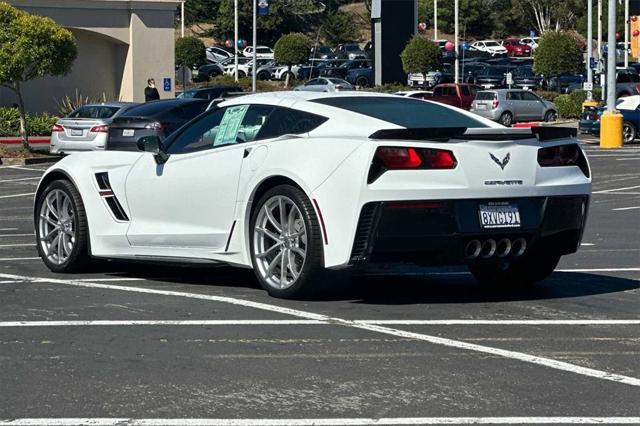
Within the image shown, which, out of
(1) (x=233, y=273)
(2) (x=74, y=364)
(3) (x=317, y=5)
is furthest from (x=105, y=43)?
(3) (x=317, y=5)

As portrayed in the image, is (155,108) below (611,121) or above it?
above

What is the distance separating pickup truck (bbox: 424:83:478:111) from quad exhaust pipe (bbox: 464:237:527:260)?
4329 cm

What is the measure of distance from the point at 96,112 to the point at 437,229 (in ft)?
73.8

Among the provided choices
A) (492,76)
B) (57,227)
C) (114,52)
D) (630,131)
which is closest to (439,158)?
(57,227)

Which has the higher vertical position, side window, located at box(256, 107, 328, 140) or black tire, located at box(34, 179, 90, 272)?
side window, located at box(256, 107, 328, 140)

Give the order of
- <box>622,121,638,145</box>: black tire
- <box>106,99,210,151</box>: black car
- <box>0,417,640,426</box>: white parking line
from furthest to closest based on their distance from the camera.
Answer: <box>622,121,638,145</box>: black tire → <box>106,99,210,151</box>: black car → <box>0,417,640,426</box>: white parking line

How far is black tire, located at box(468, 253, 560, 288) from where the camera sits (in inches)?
371

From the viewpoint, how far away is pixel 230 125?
31.2ft

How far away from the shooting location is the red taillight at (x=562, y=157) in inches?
347

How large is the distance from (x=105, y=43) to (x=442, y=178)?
130 feet

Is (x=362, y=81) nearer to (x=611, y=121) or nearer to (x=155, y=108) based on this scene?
(x=611, y=121)

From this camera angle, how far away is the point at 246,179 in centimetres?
896

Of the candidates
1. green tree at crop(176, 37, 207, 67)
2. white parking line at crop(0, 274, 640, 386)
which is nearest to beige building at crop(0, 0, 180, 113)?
green tree at crop(176, 37, 207, 67)

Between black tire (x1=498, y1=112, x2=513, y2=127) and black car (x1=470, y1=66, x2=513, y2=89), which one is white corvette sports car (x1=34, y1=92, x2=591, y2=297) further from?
black car (x1=470, y1=66, x2=513, y2=89)
